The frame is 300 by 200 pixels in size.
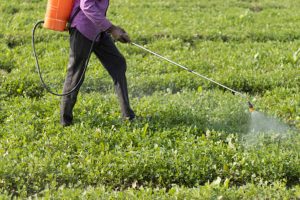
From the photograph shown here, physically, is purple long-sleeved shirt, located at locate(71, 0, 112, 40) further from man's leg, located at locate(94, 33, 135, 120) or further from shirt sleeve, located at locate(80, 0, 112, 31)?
man's leg, located at locate(94, 33, 135, 120)

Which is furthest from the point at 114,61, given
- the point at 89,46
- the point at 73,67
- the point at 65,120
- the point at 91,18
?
the point at 65,120

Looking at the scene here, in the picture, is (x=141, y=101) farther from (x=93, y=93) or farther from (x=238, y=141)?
(x=238, y=141)

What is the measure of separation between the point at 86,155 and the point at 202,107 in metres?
2.04

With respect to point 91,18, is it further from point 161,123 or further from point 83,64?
point 161,123

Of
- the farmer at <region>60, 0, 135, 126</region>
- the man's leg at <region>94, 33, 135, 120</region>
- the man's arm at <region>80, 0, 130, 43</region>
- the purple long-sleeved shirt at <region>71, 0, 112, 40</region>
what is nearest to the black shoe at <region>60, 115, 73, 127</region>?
the farmer at <region>60, 0, 135, 126</region>

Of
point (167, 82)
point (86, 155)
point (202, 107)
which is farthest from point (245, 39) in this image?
point (86, 155)

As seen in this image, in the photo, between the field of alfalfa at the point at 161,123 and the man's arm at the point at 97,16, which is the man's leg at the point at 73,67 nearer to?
the field of alfalfa at the point at 161,123

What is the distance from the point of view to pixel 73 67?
6.93m

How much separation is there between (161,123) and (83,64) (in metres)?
1.28

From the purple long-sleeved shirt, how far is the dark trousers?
0.30 feet

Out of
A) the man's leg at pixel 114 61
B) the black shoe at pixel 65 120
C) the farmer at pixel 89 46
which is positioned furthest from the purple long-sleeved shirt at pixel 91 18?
the black shoe at pixel 65 120

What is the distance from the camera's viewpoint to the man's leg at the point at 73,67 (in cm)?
677

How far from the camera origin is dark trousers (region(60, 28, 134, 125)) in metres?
6.79

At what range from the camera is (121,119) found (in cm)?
718
